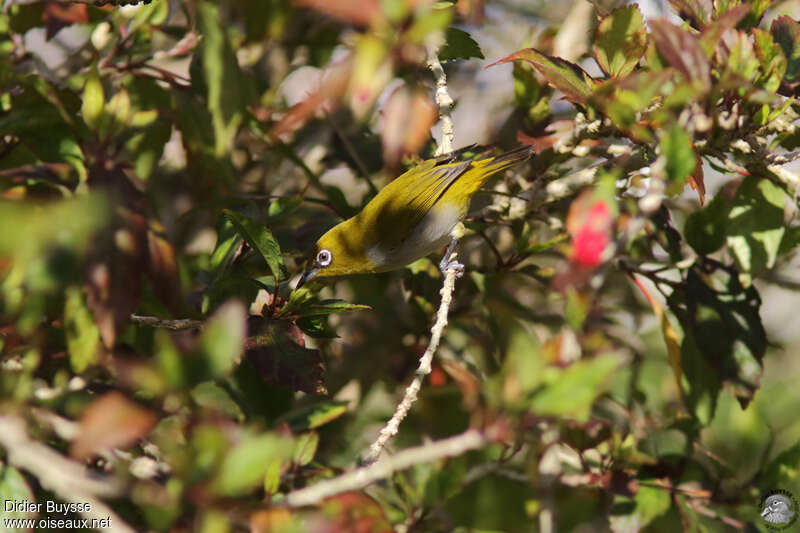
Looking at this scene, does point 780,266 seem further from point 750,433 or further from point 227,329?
point 227,329

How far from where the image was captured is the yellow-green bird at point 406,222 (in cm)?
253

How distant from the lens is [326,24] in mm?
2660

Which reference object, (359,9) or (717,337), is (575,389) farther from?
(717,337)

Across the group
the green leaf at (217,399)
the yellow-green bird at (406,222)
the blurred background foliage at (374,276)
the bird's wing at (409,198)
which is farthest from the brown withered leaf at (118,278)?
the bird's wing at (409,198)

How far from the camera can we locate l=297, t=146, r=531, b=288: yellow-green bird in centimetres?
253

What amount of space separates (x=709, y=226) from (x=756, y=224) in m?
0.18

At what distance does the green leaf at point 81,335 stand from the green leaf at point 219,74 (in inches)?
31.1

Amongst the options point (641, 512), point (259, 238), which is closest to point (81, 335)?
point (259, 238)

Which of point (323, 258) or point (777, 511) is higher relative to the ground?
point (323, 258)

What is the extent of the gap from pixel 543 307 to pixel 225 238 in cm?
181

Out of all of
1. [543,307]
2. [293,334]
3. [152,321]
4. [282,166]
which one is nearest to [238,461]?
[293,334]

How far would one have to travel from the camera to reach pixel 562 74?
5.11 feet

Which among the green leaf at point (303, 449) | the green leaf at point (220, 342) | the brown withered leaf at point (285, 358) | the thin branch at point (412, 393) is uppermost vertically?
the green leaf at point (220, 342)

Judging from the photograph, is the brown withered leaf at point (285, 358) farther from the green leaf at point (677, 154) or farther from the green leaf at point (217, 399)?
the green leaf at point (677, 154)
